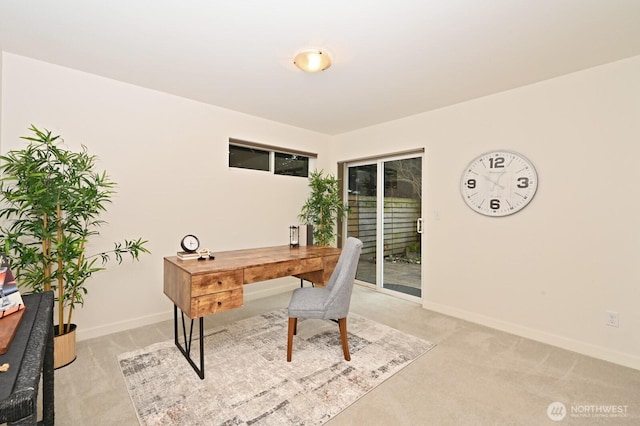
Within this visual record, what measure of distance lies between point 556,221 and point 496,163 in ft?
2.54

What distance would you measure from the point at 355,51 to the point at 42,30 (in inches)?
88.1

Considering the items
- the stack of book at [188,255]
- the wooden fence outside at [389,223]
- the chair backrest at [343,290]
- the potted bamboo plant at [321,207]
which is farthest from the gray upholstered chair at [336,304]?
the potted bamboo plant at [321,207]

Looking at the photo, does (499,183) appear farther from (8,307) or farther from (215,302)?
(8,307)

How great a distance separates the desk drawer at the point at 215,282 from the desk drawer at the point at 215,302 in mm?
29

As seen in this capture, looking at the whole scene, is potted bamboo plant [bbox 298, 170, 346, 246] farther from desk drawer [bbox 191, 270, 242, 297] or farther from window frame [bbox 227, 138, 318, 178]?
desk drawer [bbox 191, 270, 242, 297]

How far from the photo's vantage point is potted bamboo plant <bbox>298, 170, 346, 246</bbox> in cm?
432

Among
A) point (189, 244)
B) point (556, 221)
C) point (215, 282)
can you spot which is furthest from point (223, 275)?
point (556, 221)

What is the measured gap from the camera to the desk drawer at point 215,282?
1.94 meters

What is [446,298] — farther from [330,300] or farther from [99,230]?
[99,230]

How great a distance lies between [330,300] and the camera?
2.26 metres

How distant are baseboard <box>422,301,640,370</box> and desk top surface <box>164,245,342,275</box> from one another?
1.66 m

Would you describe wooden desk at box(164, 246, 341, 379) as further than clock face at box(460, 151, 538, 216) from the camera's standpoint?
No

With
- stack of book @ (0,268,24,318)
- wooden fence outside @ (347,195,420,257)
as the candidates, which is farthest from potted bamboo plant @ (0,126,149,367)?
wooden fence outside @ (347,195,420,257)

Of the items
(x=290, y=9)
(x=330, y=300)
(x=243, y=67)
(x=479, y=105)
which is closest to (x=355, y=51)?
(x=290, y=9)
